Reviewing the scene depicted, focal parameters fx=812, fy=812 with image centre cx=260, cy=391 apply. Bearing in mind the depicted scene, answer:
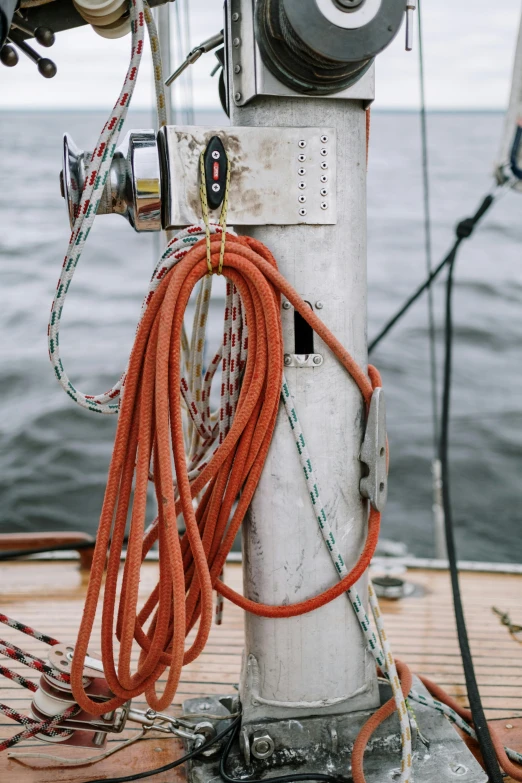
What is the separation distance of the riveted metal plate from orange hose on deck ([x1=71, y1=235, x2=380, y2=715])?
0.06 m

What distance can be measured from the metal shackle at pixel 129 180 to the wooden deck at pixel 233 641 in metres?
1.05

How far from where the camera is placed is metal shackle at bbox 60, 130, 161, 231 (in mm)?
1309

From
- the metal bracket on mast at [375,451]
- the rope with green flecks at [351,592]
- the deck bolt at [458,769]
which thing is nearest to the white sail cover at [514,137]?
the metal bracket on mast at [375,451]

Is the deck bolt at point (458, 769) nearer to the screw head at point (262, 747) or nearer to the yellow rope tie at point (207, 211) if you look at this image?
the screw head at point (262, 747)

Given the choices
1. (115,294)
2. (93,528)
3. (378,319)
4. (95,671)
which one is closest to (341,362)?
(95,671)

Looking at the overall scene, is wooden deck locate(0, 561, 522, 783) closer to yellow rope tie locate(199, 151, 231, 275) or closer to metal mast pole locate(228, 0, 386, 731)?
metal mast pole locate(228, 0, 386, 731)

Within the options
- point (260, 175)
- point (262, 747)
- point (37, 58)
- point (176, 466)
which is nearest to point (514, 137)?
point (260, 175)

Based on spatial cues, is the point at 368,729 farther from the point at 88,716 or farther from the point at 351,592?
the point at 88,716

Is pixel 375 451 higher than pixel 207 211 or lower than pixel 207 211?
lower

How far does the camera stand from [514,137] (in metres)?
2.92

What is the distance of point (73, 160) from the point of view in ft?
4.46

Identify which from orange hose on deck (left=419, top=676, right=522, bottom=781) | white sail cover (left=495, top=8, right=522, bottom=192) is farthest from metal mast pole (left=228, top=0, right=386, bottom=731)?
white sail cover (left=495, top=8, right=522, bottom=192)

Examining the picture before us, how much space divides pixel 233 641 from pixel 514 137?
2.01 m

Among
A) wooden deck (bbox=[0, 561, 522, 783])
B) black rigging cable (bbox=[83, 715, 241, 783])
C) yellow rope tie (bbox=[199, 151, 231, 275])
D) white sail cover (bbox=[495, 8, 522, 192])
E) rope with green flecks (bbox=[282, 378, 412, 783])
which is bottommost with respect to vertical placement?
wooden deck (bbox=[0, 561, 522, 783])
